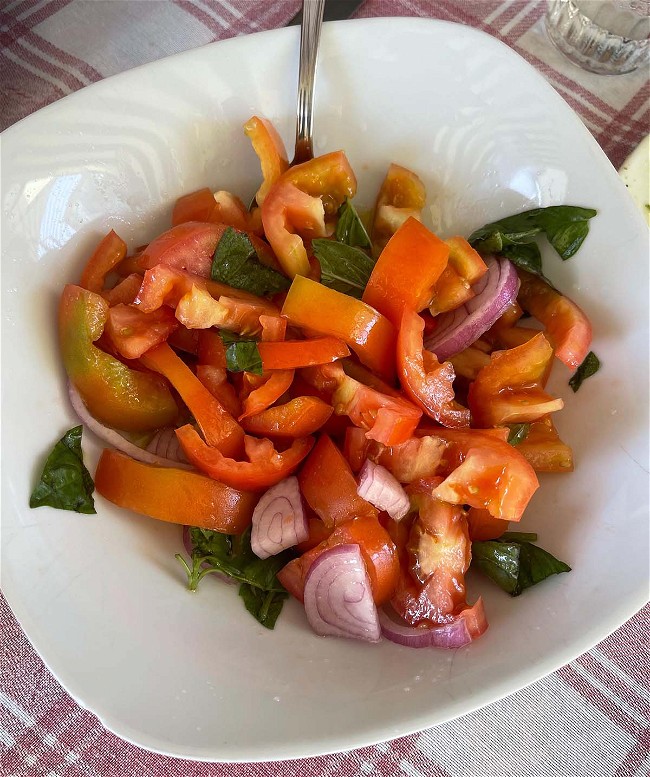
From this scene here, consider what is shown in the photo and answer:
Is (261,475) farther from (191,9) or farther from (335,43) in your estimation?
(191,9)

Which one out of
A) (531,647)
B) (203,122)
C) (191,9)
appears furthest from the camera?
(191,9)

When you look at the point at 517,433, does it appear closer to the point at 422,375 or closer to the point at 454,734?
the point at 422,375

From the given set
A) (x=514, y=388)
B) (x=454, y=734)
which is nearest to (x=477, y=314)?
(x=514, y=388)

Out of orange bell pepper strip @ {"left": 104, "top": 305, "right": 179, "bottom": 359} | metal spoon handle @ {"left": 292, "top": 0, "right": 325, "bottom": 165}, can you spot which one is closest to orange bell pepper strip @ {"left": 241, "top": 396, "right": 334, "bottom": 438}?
orange bell pepper strip @ {"left": 104, "top": 305, "right": 179, "bottom": 359}

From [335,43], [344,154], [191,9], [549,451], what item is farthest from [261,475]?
[191,9]

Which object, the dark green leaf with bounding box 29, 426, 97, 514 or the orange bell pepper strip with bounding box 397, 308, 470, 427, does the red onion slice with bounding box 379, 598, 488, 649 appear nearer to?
the orange bell pepper strip with bounding box 397, 308, 470, 427

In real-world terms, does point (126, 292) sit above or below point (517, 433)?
below
